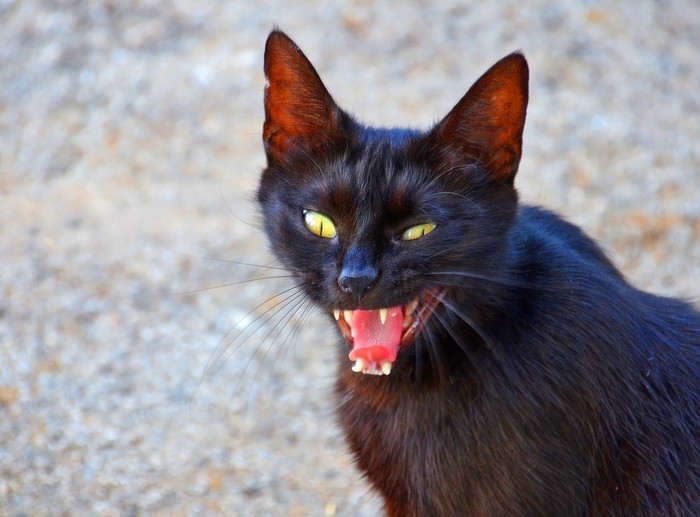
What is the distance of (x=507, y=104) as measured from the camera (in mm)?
2010

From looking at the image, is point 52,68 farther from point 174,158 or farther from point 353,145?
point 353,145

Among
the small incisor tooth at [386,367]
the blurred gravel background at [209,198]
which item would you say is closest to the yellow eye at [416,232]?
the small incisor tooth at [386,367]

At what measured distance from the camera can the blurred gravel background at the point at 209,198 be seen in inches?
118

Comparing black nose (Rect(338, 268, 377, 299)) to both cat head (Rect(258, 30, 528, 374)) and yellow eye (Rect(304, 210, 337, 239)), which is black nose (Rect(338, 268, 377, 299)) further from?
yellow eye (Rect(304, 210, 337, 239))

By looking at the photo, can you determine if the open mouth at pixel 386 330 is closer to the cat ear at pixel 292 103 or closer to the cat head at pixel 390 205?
the cat head at pixel 390 205

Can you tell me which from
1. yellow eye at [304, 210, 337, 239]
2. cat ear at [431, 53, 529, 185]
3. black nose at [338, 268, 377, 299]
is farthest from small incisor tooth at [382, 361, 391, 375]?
cat ear at [431, 53, 529, 185]

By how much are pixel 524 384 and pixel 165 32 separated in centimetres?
350

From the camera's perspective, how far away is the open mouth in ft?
6.68

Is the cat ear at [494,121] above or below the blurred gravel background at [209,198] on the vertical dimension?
above

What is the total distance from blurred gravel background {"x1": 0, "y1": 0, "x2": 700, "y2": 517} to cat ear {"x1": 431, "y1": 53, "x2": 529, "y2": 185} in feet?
2.53

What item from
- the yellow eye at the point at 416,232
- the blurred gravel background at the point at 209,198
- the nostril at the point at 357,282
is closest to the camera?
the nostril at the point at 357,282

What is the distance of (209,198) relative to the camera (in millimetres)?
4195

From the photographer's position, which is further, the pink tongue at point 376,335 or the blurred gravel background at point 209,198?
the blurred gravel background at point 209,198

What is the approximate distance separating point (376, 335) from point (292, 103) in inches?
22.5
